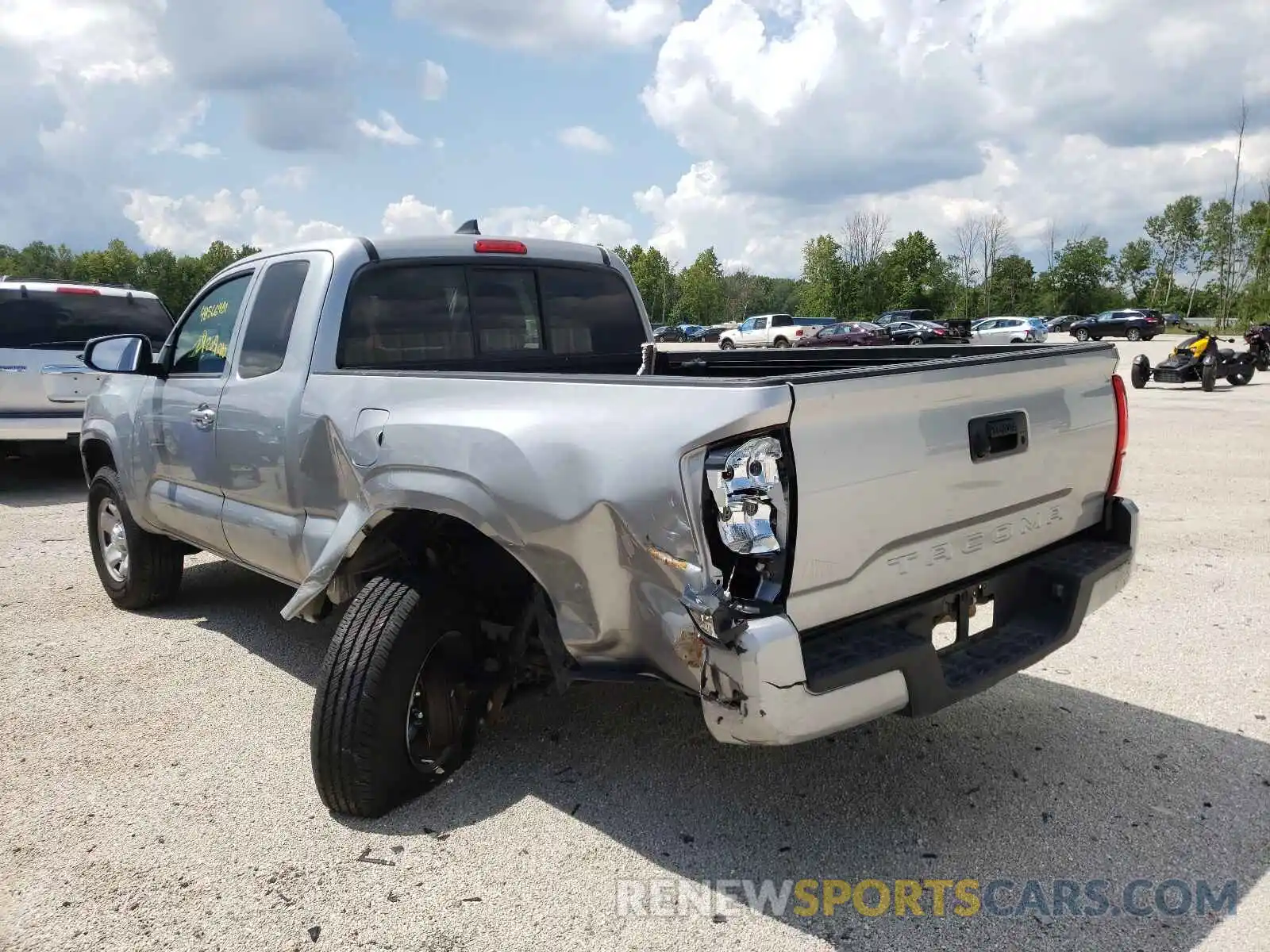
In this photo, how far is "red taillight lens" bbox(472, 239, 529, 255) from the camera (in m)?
4.21

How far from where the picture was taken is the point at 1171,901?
8.64ft

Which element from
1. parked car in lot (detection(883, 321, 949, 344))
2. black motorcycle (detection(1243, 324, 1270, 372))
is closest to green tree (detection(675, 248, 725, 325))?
parked car in lot (detection(883, 321, 949, 344))

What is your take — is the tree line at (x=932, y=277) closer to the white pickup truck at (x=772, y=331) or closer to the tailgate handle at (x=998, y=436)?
the white pickup truck at (x=772, y=331)

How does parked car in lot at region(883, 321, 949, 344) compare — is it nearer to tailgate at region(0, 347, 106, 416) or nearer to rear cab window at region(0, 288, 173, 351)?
rear cab window at region(0, 288, 173, 351)

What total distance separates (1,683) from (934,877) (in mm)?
4178

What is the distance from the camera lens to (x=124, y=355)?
468 centimetres

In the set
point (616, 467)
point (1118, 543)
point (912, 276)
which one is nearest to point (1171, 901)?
point (1118, 543)

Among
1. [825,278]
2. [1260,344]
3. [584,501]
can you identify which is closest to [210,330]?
[584,501]

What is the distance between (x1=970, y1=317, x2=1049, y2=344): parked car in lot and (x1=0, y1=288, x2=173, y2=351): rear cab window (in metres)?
39.6

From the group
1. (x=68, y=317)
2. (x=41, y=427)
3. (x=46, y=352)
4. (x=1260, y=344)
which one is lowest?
(x=1260, y=344)

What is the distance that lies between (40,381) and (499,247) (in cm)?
690

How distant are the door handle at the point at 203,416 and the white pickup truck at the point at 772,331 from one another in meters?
43.3

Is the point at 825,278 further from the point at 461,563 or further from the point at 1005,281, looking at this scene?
the point at 461,563

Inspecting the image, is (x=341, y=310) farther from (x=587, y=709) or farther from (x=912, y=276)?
(x=912, y=276)
